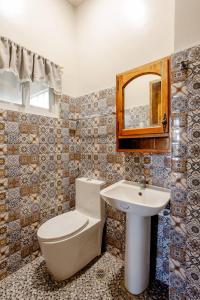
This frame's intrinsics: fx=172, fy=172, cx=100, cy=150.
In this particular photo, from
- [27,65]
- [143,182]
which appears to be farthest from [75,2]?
[143,182]

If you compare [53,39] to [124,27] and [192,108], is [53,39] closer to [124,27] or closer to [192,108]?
[124,27]

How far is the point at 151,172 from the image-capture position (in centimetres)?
151

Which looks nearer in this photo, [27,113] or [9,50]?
[9,50]

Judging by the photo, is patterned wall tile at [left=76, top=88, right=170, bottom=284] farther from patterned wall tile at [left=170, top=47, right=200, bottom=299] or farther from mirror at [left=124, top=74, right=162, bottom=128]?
patterned wall tile at [left=170, top=47, right=200, bottom=299]

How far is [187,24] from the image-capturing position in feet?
3.22

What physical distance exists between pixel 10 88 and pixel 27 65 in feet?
0.93

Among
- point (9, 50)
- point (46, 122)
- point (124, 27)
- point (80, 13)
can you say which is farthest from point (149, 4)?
point (46, 122)

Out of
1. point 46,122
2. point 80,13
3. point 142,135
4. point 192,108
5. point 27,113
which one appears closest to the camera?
point 192,108

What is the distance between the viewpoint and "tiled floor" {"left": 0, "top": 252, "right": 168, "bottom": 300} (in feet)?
4.43

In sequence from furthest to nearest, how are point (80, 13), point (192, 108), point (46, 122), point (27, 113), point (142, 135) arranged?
point (80, 13), point (46, 122), point (27, 113), point (142, 135), point (192, 108)

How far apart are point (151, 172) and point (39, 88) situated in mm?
1497

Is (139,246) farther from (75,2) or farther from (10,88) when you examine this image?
(75,2)

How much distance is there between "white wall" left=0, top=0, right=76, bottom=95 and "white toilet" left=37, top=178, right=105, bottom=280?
1.26 meters

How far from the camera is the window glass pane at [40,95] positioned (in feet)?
6.06
